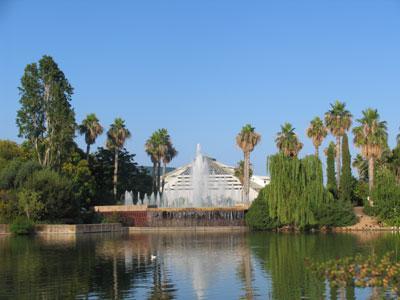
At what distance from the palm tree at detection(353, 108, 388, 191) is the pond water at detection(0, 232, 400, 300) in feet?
76.4

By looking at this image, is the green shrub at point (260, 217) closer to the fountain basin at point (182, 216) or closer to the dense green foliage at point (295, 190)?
the dense green foliage at point (295, 190)

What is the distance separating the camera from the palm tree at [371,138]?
58031 mm

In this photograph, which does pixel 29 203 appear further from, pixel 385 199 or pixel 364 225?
pixel 385 199

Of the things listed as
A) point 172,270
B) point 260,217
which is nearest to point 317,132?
point 260,217

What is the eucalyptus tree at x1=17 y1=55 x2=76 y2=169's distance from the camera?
182ft

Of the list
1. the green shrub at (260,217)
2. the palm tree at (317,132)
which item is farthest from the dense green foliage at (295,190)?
the palm tree at (317,132)

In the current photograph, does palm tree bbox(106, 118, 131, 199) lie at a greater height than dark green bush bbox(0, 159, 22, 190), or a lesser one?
greater

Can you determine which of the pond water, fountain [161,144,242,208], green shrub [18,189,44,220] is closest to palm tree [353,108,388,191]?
fountain [161,144,242,208]

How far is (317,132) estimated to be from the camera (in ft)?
220

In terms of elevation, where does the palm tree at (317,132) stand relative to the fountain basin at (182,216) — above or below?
above

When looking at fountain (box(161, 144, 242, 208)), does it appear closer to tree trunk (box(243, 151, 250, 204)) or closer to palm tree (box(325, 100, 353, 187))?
tree trunk (box(243, 151, 250, 204))

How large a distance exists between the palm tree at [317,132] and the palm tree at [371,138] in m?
6.65

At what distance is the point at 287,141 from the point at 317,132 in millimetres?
5462

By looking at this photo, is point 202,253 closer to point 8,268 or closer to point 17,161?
point 8,268
